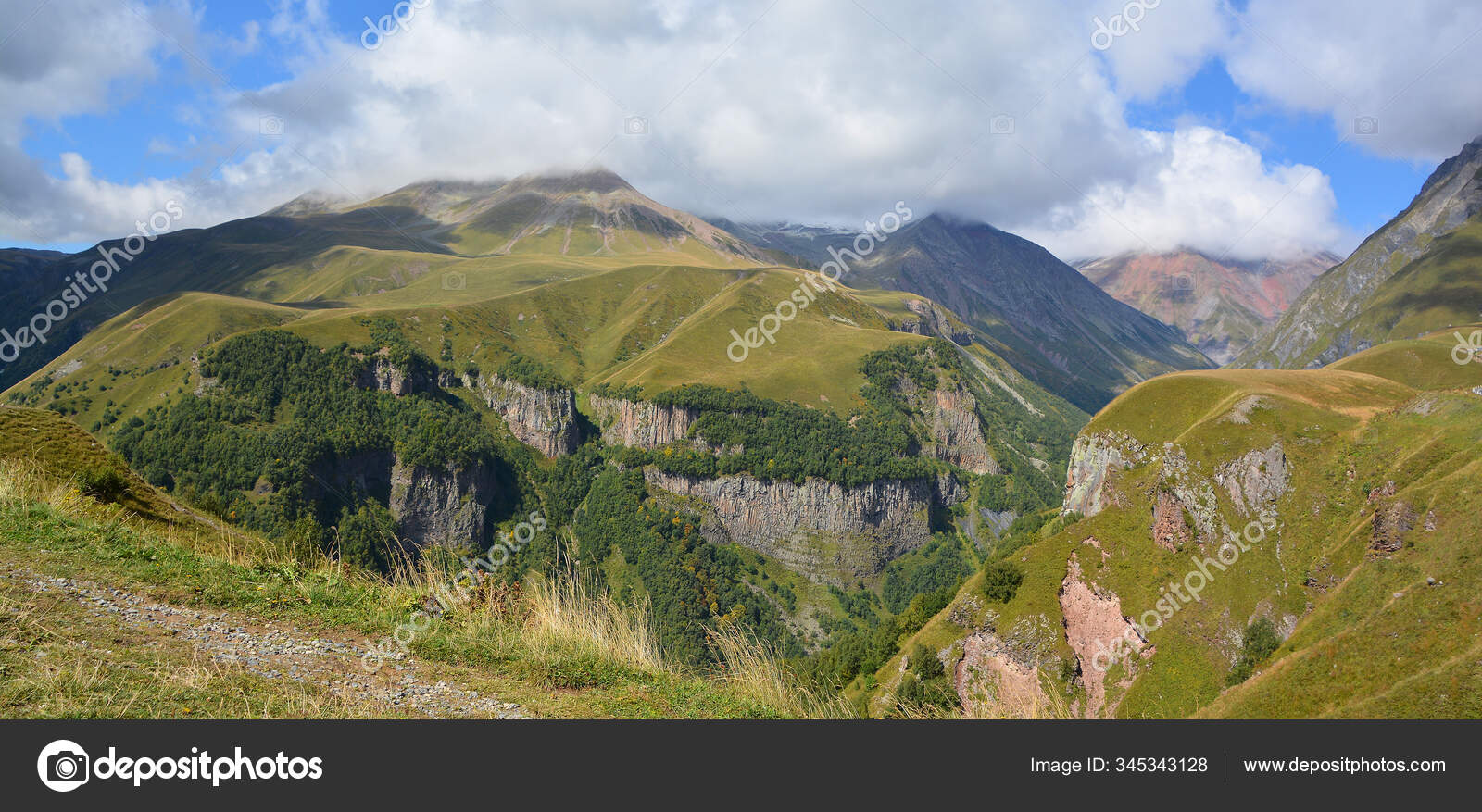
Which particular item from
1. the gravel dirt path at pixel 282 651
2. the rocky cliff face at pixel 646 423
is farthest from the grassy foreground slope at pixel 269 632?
the rocky cliff face at pixel 646 423

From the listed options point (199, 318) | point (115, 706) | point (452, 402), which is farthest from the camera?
point (452, 402)

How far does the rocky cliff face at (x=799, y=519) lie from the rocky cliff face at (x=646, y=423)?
13.5 meters

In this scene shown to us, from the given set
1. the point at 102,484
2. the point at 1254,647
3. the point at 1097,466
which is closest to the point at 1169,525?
the point at 1254,647

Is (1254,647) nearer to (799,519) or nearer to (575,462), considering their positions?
(799,519)

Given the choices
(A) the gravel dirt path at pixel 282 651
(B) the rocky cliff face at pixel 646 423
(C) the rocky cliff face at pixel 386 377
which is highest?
(C) the rocky cliff face at pixel 386 377
